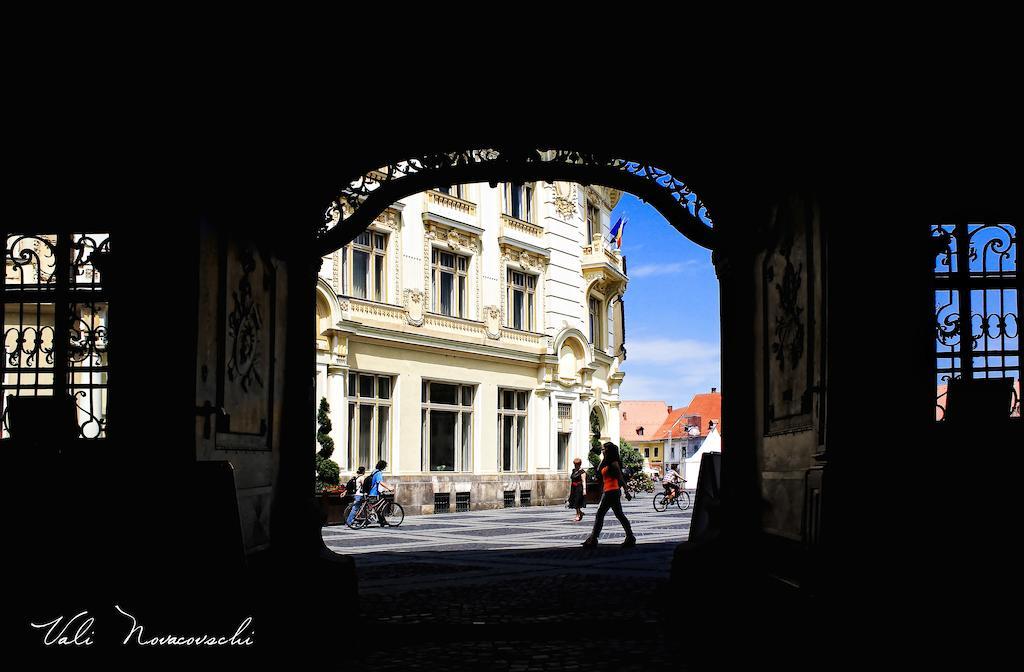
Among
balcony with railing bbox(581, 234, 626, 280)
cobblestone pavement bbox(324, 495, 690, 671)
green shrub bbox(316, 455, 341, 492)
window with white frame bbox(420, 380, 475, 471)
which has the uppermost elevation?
balcony with railing bbox(581, 234, 626, 280)

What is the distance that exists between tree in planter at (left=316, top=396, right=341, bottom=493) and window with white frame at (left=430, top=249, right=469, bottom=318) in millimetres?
5596

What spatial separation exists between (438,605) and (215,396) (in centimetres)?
295

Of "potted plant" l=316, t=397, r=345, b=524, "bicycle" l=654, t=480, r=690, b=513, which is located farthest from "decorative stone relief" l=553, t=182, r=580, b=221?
"potted plant" l=316, t=397, r=345, b=524

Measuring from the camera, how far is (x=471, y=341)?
27281 mm

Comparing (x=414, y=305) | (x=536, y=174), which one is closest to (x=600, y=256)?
(x=414, y=305)

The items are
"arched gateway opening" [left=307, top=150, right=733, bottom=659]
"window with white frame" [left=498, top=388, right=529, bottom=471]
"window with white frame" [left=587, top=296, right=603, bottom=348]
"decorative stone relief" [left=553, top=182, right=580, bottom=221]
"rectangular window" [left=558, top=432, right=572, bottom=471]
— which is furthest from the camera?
"window with white frame" [left=587, top=296, right=603, bottom=348]

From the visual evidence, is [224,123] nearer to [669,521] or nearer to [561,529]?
[561,529]

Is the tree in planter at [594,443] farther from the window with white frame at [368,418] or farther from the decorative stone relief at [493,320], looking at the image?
the window with white frame at [368,418]

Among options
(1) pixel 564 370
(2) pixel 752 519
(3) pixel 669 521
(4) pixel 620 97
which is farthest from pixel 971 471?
(1) pixel 564 370

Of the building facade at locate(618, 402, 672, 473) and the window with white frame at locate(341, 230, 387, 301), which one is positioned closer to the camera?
the window with white frame at locate(341, 230, 387, 301)

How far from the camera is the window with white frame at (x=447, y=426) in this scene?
26203 millimetres

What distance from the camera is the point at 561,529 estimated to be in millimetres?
19688

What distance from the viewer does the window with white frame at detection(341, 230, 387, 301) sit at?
77.8 ft

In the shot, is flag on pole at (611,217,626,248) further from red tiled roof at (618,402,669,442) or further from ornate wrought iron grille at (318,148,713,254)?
red tiled roof at (618,402,669,442)
